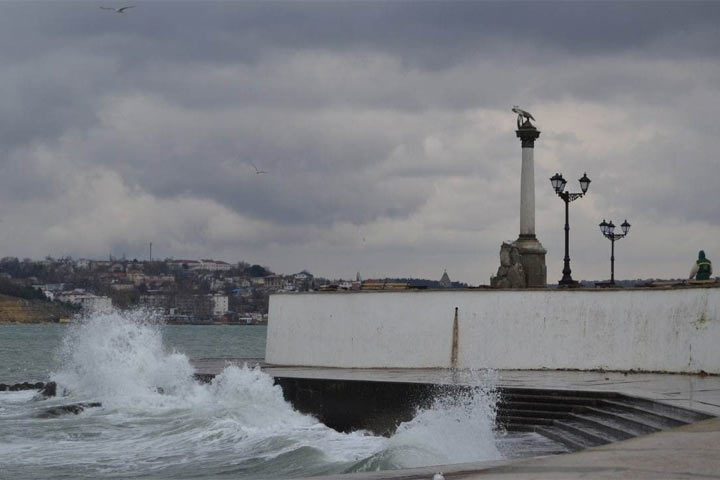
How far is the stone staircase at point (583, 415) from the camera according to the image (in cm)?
1363

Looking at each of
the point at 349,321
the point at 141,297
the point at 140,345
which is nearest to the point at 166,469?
the point at 349,321

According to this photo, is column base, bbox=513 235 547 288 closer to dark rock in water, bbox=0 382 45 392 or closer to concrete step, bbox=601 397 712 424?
concrete step, bbox=601 397 712 424

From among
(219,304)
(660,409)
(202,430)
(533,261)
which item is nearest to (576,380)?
(660,409)

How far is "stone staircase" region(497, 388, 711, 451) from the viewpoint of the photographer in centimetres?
1363

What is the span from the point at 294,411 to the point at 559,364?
207 inches

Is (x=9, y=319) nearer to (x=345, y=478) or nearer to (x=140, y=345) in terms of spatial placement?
(x=140, y=345)

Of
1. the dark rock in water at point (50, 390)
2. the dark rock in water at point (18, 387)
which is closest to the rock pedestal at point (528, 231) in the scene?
the dark rock in water at point (50, 390)

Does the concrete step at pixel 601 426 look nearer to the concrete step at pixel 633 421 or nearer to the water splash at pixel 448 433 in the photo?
the concrete step at pixel 633 421

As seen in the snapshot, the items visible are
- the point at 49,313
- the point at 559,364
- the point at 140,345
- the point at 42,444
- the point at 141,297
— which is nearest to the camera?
the point at 42,444

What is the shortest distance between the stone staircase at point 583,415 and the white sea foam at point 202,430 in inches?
15.7

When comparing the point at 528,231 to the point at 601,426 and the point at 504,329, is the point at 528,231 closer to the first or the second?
the point at 504,329

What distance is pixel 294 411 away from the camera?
2103 cm

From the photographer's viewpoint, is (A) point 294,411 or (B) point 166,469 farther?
(A) point 294,411

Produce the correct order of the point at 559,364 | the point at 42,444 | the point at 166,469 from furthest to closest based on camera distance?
the point at 559,364, the point at 42,444, the point at 166,469
